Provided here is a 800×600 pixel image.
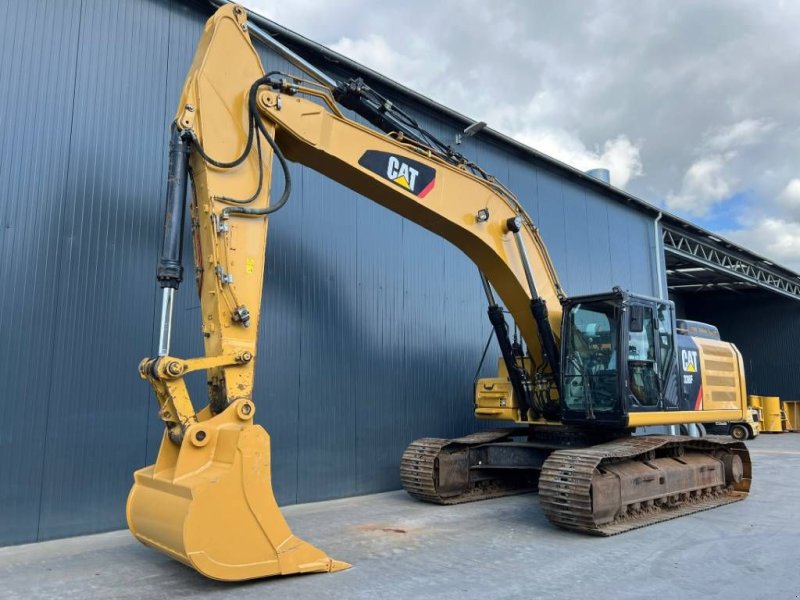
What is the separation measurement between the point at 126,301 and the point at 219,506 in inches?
144

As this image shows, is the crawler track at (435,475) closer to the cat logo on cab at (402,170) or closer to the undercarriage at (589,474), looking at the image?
the undercarriage at (589,474)

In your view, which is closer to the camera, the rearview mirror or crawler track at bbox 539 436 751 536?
crawler track at bbox 539 436 751 536

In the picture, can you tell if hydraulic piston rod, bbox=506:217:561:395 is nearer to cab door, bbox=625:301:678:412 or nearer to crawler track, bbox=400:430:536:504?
cab door, bbox=625:301:678:412

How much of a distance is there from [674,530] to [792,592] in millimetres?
2164

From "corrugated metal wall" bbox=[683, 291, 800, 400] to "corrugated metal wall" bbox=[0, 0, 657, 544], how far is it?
72.7 ft

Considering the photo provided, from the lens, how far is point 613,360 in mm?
7426

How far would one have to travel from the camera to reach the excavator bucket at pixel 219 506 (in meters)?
4.32

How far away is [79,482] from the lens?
660cm

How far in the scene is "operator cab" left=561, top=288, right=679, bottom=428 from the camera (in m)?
7.32

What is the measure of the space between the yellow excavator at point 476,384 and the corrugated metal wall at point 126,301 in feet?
4.99

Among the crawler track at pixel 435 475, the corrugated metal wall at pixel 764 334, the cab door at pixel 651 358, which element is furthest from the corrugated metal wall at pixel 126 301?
the corrugated metal wall at pixel 764 334

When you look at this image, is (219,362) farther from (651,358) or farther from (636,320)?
(651,358)

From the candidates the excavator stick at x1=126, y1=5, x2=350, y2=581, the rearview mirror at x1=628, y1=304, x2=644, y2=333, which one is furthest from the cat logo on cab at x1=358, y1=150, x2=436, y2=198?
the rearview mirror at x1=628, y1=304, x2=644, y2=333

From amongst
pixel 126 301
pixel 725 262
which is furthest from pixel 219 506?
pixel 725 262
